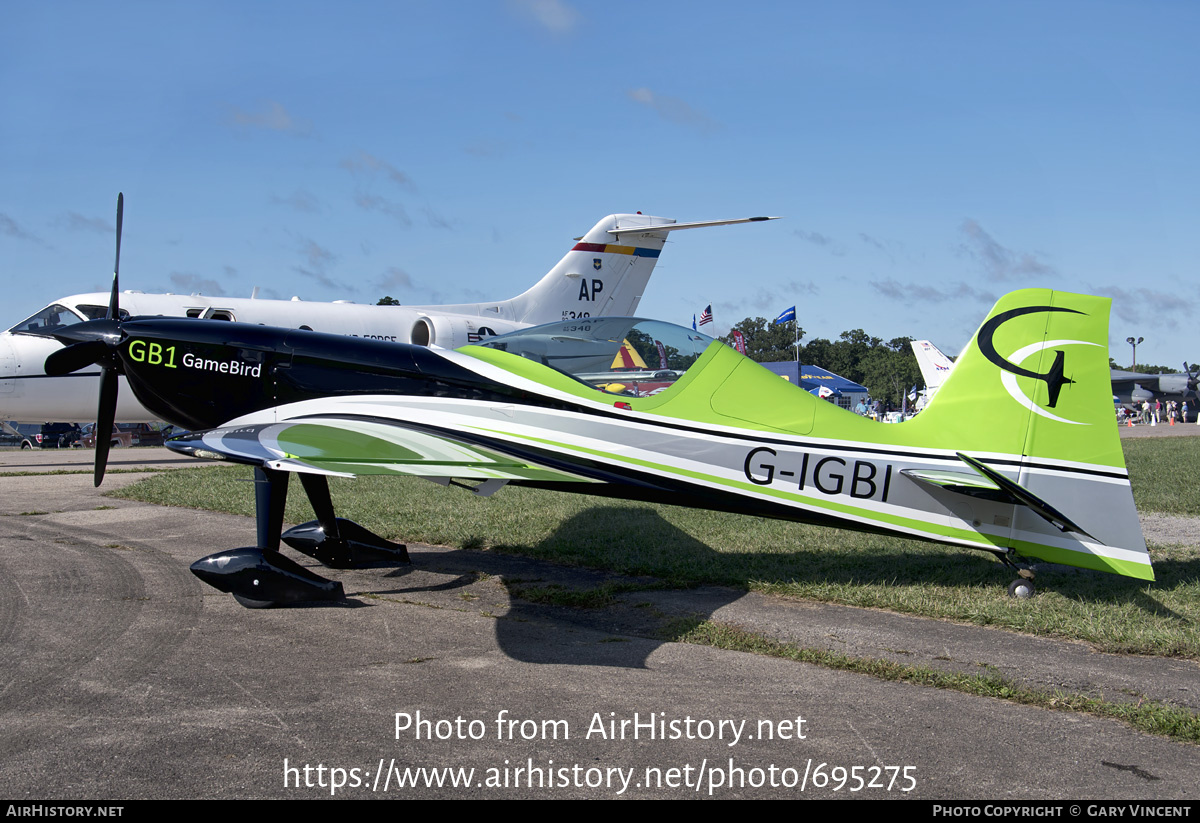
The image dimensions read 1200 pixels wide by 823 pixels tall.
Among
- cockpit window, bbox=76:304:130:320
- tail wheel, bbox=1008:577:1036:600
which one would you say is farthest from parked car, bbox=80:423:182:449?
tail wheel, bbox=1008:577:1036:600

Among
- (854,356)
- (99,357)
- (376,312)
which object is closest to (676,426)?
(99,357)

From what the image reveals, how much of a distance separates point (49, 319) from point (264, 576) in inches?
557

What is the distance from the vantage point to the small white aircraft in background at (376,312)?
54.2 ft

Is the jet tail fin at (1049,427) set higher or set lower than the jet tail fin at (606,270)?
lower

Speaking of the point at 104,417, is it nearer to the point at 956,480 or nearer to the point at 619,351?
the point at 619,351

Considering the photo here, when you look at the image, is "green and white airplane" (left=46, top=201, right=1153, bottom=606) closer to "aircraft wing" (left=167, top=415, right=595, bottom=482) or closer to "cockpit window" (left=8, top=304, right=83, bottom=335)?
"aircraft wing" (left=167, top=415, right=595, bottom=482)

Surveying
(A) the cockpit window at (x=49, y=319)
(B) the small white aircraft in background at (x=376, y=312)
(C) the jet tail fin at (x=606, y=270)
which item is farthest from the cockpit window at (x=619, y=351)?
(C) the jet tail fin at (x=606, y=270)

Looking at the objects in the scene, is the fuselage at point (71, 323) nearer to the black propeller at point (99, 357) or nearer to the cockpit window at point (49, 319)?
the cockpit window at point (49, 319)

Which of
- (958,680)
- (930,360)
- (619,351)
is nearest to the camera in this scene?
(958,680)

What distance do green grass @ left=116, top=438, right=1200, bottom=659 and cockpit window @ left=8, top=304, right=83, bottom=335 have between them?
5.88 metres

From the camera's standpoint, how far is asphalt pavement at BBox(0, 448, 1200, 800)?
3.39 metres

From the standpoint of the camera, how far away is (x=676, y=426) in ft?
21.1

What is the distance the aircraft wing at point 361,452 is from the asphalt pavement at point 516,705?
109 cm

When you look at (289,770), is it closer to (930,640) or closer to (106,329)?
(930,640)
